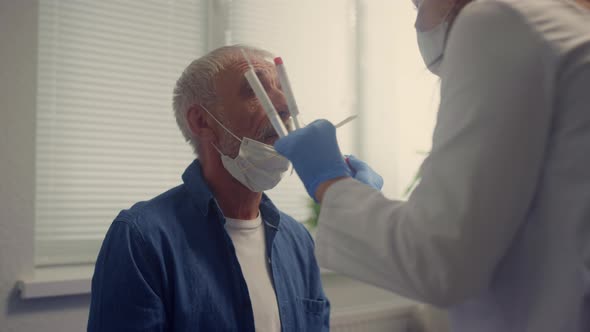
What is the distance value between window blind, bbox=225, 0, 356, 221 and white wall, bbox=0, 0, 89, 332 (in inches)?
41.4

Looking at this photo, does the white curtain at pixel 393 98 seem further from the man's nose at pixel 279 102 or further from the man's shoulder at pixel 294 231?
the man's nose at pixel 279 102

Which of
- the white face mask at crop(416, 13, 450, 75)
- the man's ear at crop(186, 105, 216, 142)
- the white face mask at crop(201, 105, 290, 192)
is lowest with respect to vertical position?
the white face mask at crop(201, 105, 290, 192)

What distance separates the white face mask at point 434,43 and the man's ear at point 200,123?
2.39 ft

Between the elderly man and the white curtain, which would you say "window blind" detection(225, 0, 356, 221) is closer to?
the white curtain

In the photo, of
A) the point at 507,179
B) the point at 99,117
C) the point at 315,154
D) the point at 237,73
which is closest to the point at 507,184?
the point at 507,179

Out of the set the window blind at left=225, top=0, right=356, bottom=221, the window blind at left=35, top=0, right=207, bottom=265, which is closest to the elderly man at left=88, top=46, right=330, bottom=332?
the window blind at left=35, top=0, right=207, bottom=265

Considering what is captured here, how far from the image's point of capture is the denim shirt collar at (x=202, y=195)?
4.37 ft

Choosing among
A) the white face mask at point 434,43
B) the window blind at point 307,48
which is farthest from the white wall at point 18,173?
the white face mask at point 434,43

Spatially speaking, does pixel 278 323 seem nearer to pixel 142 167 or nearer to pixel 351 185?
pixel 351 185

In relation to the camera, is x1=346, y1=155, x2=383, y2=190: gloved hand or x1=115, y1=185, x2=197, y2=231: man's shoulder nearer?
x1=346, y1=155, x2=383, y2=190: gloved hand

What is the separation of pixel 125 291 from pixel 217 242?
0.29 m

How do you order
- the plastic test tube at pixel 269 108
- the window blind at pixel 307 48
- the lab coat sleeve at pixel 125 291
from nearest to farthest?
the plastic test tube at pixel 269 108 < the lab coat sleeve at pixel 125 291 < the window blind at pixel 307 48

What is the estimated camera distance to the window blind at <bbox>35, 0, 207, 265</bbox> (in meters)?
2.03

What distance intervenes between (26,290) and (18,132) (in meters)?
0.56
